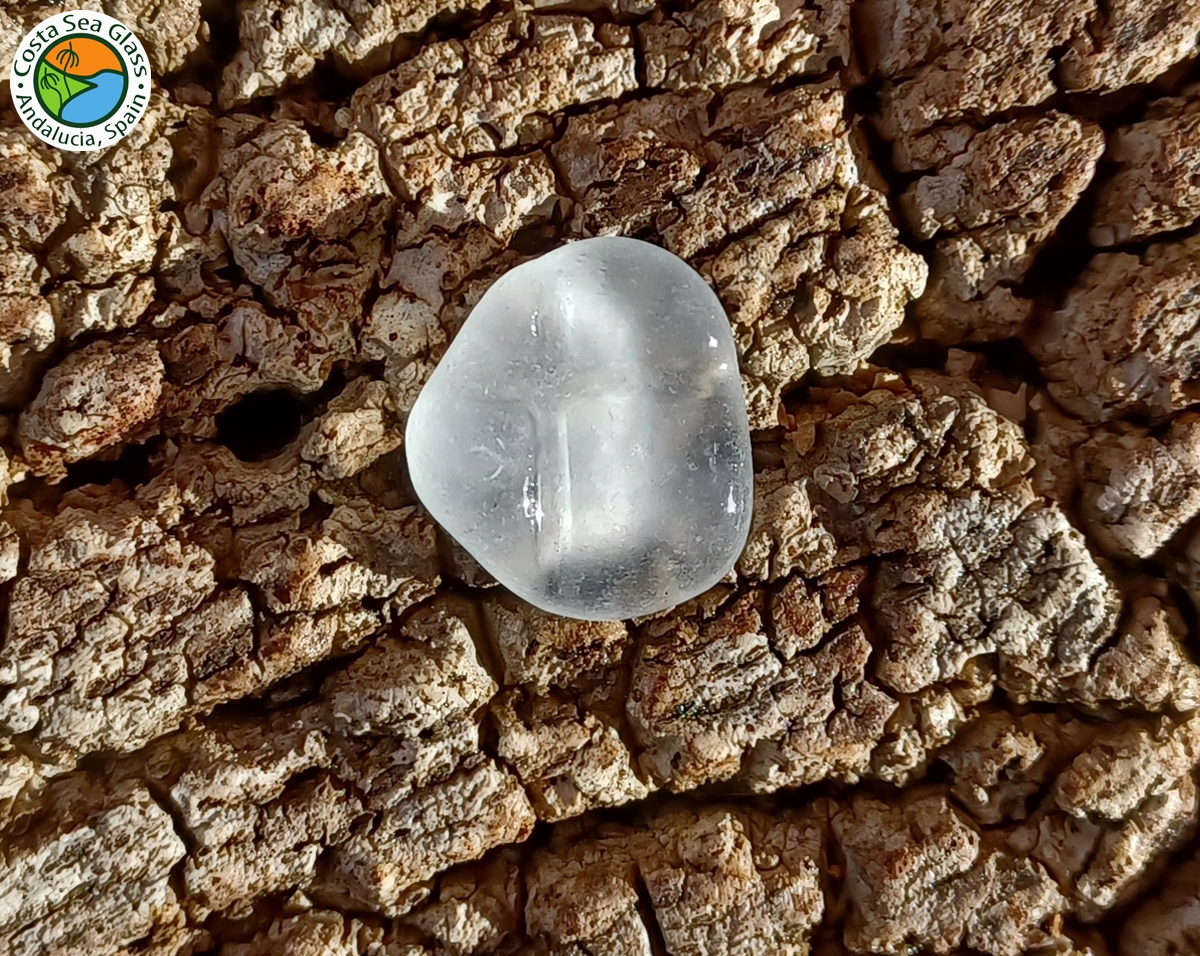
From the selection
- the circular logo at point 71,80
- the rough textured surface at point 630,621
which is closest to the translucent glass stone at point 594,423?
the rough textured surface at point 630,621

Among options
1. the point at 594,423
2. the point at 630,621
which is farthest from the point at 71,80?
the point at 630,621

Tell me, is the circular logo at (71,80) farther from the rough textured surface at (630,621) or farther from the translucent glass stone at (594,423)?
the translucent glass stone at (594,423)

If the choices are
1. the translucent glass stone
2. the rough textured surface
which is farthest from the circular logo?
the translucent glass stone

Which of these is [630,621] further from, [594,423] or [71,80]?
[71,80]

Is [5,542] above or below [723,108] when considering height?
below

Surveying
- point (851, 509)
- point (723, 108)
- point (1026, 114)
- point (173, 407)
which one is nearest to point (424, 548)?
point (173, 407)

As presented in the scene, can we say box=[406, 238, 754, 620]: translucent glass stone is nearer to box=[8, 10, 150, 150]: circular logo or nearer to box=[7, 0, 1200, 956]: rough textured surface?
box=[7, 0, 1200, 956]: rough textured surface

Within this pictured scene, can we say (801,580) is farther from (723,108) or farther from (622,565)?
(723,108)
